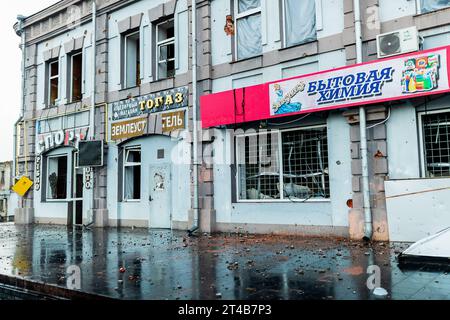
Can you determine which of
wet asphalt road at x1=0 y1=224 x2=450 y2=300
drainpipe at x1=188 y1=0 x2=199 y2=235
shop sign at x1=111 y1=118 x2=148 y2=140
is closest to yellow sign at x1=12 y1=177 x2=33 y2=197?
shop sign at x1=111 y1=118 x2=148 y2=140

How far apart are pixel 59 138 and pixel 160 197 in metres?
5.87

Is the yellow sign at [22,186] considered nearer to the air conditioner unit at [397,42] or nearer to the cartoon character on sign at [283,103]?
the cartoon character on sign at [283,103]

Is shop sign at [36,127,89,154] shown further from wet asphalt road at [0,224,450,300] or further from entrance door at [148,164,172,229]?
wet asphalt road at [0,224,450,300]

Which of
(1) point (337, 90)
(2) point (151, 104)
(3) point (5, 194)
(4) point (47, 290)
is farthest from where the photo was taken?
(3) point (5, 194)

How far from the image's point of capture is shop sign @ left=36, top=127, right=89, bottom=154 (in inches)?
610

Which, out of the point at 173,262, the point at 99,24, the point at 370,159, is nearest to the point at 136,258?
the point at 173,262

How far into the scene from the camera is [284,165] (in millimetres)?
10680

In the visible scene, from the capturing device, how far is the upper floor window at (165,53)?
536 inches

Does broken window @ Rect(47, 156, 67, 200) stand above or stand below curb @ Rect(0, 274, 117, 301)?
above

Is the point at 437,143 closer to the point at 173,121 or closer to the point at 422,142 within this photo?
the point at 422,142

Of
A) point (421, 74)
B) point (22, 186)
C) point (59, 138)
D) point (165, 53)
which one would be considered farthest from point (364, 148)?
point (22, 186)

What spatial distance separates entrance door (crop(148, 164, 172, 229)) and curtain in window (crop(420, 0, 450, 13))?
27.0 ft

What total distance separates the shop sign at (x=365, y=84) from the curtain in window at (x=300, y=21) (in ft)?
4.92
